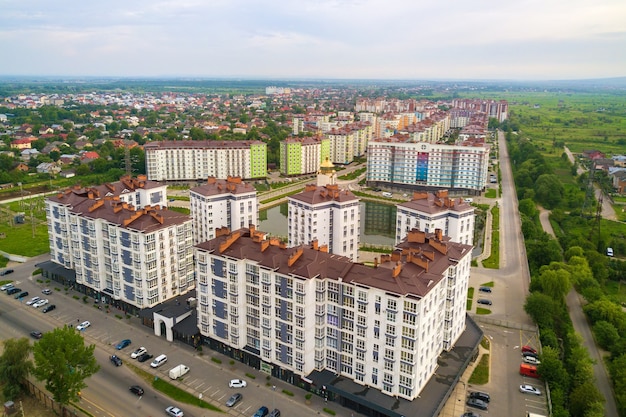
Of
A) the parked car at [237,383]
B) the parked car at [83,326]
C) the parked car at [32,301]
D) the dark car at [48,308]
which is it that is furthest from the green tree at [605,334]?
the parked car at [32,301]

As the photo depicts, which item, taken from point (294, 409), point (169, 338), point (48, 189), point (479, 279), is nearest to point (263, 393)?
point (294, 409)

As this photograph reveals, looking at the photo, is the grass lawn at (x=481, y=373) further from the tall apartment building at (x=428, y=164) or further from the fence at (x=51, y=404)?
the tall apartment building at (x=428, y=164)

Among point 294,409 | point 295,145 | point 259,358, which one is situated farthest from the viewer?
point 295,145

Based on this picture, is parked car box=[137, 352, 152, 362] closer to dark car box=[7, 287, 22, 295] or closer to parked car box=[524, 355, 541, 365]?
dark car box=[7, 287, 22, 295]

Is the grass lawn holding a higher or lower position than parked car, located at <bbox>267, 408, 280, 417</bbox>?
lower

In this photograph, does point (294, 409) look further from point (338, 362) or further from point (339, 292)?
point (339, 292)

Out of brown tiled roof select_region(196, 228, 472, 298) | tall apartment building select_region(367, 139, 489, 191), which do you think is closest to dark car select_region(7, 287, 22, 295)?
brown tiled roof select_region(196, 228, 472, 298)

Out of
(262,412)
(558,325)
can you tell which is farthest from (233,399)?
(558,325)
